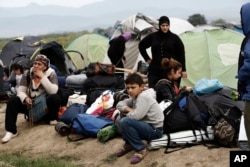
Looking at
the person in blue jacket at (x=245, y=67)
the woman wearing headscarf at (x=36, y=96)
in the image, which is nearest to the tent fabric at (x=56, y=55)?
the woman wearing headscarf at (x=36, y=96)

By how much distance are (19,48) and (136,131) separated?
27.4 feet

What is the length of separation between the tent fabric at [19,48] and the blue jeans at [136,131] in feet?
24.6

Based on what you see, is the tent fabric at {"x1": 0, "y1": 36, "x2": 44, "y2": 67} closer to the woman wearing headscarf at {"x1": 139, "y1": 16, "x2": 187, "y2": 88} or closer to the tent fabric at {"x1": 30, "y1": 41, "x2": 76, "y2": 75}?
the tent fabric at {"x1": 30, "y1": 41, "x2": 76, "y2": 75}

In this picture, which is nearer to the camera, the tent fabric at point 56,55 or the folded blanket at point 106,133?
the folded blanket at point 106,133

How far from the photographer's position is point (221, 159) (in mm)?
5434

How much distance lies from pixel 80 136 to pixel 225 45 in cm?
415

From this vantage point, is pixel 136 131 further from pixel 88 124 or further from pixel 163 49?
pixel 163 49

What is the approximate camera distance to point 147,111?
5.93 metres

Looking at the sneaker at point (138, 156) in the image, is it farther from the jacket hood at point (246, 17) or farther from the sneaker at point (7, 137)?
the sneaker at point (7, 137)

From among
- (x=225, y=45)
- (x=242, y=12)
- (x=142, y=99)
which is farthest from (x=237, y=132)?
(x=225, y=45)

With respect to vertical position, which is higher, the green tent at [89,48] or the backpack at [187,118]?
the backpack at [187,118]

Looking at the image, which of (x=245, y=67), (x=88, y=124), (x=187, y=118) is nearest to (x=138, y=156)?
(x=187, y=118)

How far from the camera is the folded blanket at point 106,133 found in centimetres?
668

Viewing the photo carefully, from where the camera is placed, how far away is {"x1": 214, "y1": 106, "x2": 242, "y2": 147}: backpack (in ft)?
18.8
